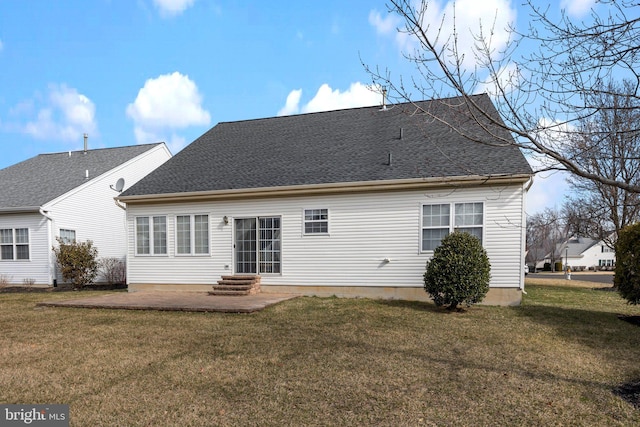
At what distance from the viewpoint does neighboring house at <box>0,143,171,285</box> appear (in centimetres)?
1503

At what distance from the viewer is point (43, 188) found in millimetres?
16406

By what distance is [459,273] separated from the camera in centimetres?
812

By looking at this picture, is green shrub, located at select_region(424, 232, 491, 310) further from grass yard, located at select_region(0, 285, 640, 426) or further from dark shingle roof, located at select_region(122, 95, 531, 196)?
dark shingle roof, located at select_region(122, 95, 531, 196)

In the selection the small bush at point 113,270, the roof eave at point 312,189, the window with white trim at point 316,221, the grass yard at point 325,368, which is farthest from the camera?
the small bush at point 113,270

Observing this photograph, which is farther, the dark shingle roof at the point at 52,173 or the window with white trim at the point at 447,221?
the dark shingle roof at the point at 52,173

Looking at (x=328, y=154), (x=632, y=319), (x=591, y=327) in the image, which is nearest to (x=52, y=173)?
(x=328, y=154)

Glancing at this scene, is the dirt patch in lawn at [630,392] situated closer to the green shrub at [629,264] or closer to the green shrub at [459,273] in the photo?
the green shrub at [459,273]

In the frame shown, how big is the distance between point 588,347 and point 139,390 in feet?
21.3

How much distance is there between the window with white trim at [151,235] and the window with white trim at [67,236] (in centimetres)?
552

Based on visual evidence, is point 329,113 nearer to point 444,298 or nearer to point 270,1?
point 270,1

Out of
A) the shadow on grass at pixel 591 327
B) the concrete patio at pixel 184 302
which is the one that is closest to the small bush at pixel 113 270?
the concrete patio at pixel 184 302

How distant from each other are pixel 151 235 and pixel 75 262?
4632 mm

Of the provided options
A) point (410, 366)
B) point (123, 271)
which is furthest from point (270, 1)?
point (123, 271)

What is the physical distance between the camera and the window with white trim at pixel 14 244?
1527 cm
